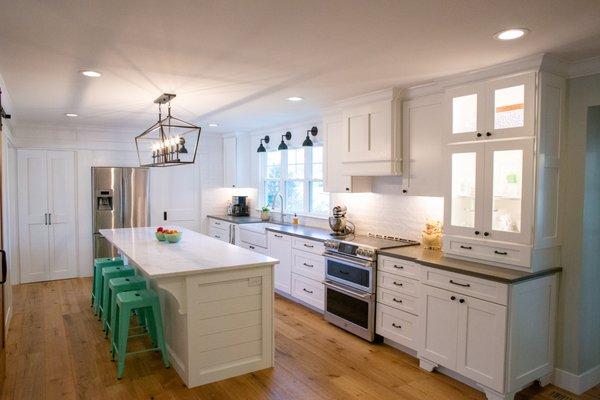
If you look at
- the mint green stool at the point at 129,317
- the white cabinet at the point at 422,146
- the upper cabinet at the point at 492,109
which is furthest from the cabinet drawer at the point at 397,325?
the mint green stool at the point at 129,317

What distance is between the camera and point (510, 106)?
2943 mm

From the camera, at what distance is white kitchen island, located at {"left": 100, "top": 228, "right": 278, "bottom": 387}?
2.97m

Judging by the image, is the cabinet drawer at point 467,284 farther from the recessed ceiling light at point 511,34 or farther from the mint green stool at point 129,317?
the mint green stool at point 129,317

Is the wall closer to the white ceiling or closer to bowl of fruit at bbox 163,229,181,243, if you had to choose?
the white ceiling

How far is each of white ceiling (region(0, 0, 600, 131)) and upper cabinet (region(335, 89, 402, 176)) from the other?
0.69 ft

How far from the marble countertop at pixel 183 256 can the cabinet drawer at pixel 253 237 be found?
1127 mm

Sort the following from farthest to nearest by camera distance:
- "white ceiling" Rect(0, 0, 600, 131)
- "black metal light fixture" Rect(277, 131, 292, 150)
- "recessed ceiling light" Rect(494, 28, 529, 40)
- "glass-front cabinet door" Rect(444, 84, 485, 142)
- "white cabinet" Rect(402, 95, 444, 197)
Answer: "black metal light fixture" Rect(277, 131, 292, 150) → "white cabinet" Rect(402, 95, 444, 197) → "glass-front cabinet door" Rect(444, 84, 485, 142) → "recessed ceiling light" Rect(494, 28, 529, 40) → "white ceiling" Rect(0, 0, 600, 131)

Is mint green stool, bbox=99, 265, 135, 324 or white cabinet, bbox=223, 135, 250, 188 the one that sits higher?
white cabinet, bbox=223, 135, 250, 188

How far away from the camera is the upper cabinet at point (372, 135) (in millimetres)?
3904

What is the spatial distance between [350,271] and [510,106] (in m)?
2.00

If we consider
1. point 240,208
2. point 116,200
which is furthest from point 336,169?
point 116,200

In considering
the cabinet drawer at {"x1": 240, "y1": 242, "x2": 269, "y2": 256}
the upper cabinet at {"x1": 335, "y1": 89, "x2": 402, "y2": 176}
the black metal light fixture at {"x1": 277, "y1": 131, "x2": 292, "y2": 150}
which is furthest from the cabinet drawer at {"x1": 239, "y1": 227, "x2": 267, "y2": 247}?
the upper cabinet at {"x1": 335, "y1": 89, "x2": 402, "y2": 176}

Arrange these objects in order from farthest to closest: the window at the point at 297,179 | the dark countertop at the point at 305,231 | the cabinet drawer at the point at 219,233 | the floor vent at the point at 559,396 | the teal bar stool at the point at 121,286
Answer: the cabinet drawer at the point at 219,233 < the window at the point at 297,179 < the dark countertop at the point at 305,231 < the teal bar stool at the point at 121,286 < the floor vent at the point at 559,396

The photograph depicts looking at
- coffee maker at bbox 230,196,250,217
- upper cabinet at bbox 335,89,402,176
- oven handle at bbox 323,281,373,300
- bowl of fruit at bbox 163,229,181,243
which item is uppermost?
upper cabinet at bbox 335,89,402,176
